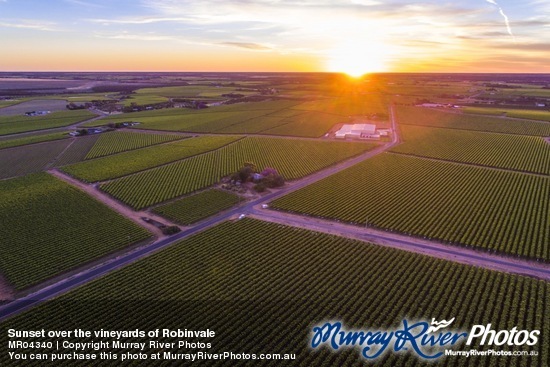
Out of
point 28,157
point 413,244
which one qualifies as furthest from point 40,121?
point 413,244

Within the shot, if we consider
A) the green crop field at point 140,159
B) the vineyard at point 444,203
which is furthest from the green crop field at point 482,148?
the green crop field at point 140,159

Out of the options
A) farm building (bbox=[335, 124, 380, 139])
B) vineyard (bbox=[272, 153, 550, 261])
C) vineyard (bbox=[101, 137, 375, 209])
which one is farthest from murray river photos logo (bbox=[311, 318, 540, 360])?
farm building (bbox=[335, 124, 380, 139])

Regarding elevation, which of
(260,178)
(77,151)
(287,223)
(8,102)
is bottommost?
(287,223)

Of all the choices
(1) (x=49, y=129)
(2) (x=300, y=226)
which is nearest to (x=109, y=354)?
(2) (x=300, y=226)

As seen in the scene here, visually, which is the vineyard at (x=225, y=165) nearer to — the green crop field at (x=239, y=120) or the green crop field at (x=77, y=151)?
the green crop field at (x=77, y=151)

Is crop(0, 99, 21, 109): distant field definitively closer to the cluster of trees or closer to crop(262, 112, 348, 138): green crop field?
crop(262, 112, 348, 138): green crop field

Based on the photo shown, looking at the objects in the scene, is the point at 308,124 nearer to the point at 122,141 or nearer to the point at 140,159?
the point at 122,141
